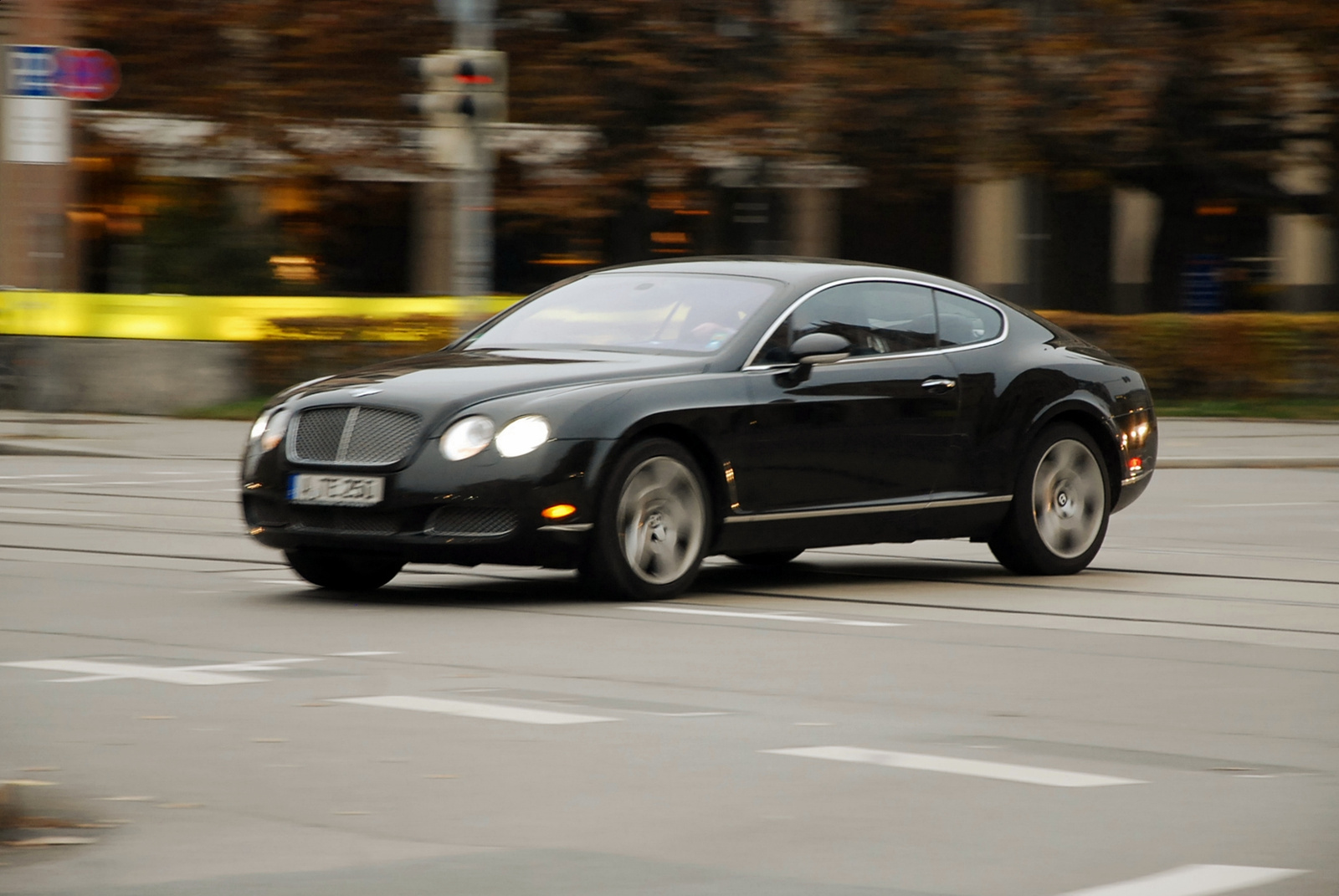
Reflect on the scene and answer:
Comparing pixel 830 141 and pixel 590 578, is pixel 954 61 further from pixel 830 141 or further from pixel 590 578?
pixel 590 578

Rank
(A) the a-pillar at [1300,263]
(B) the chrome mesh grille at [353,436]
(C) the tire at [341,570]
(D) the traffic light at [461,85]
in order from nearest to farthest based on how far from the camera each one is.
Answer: (B) the chrome mesh grille at [353,436] → (C) the tire at [341,570] → (D) the traffic light at [461,85] → (A) the a-pillar at [1300,263]

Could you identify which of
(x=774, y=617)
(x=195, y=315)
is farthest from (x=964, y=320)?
(x=195, y=315)

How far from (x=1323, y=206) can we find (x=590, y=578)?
2272 cm

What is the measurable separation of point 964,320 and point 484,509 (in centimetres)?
285

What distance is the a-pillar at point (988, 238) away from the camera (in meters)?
42.3

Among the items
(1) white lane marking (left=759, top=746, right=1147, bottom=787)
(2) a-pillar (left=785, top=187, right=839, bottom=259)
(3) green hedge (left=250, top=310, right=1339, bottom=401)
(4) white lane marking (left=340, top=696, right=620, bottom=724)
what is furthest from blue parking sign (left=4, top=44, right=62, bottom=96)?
(2) a-pillar (left=785, top=187, right=839, bottom=259)

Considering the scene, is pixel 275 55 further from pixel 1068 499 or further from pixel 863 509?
pixel 863 509

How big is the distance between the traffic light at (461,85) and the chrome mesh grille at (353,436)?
10.0 meters

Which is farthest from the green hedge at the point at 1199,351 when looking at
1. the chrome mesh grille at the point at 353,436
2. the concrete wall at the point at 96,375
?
the chrome mesh grille at the point at 353,436

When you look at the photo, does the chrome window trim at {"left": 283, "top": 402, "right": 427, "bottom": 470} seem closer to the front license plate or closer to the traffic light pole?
the front license plate

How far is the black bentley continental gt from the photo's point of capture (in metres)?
9.49

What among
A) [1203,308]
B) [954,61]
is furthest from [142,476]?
[1203,308]

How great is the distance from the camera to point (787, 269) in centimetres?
1084

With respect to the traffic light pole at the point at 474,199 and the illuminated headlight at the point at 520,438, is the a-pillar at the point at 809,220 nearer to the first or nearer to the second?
the traffic light pole at the point at 474,199
